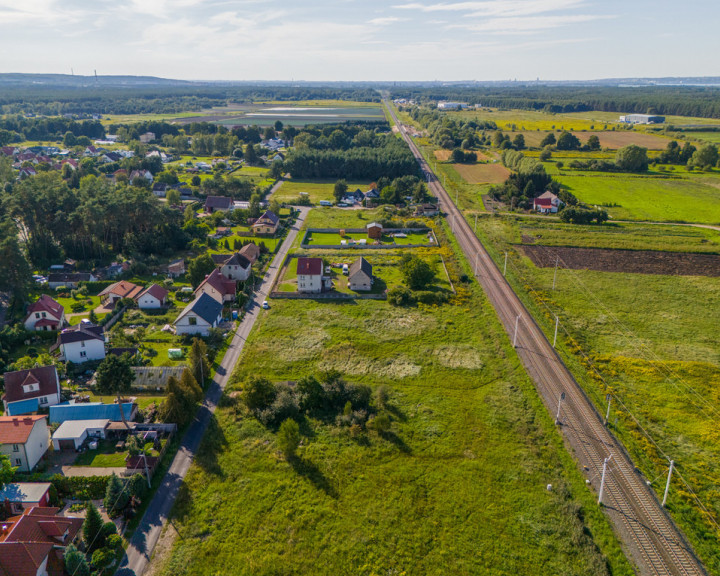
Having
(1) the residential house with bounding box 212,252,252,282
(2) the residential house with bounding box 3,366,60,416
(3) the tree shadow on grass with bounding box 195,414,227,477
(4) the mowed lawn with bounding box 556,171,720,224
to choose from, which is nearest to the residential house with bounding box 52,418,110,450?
(2) the residential house with bounding box 3,366,60,416

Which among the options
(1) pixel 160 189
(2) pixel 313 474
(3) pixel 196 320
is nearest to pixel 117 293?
(3) pixel 196 320

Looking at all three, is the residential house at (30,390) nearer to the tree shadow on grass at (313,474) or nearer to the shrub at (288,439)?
the shrub at (288,439)

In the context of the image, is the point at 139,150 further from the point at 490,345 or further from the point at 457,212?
the point at 490,345

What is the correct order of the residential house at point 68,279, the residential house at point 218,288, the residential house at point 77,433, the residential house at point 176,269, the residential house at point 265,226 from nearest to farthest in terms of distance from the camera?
1. the residential house at point 77,433
2. the residential house at point 218,288
3. the residential house at point 68,279
4. the residential house at point 176,269
5. the residential house at point 265,226

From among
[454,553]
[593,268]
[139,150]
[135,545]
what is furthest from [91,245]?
[139,150]

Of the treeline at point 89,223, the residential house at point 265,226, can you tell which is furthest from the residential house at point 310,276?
the treeline at point 89,223
